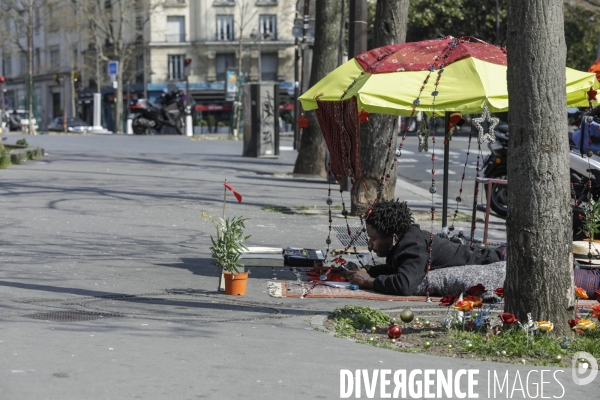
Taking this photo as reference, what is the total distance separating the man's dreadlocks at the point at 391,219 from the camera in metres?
7.91

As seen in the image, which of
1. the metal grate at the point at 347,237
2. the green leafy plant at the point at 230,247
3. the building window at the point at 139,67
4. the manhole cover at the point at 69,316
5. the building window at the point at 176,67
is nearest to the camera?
the manhole cover at the point at 69,316

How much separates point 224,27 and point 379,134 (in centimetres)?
6291

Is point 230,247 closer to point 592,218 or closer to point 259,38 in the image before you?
point 592,218

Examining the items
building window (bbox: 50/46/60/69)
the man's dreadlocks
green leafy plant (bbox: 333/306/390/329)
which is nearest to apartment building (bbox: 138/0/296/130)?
building window (bbox: 50/46/60/69)

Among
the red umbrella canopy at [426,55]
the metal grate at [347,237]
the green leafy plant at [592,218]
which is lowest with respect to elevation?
the metal grate at [347,237]

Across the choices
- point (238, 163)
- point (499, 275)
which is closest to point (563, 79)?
point (499, 275)

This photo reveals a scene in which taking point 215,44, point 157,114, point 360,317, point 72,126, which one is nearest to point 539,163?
point 360,317

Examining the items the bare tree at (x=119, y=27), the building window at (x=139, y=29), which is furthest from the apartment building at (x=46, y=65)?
the building window at (x=139, y=29)

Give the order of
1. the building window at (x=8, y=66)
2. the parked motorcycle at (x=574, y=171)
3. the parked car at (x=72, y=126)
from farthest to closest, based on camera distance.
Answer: the building window at (x=8, y=66)
the parked car at (x=72, y=126)
the parked motorcycle at (x=574, y=171)

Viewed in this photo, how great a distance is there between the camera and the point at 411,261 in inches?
310

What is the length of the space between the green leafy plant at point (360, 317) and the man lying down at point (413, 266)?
1017mm

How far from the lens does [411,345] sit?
6105mm

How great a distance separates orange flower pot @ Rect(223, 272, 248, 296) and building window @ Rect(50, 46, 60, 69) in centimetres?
7624

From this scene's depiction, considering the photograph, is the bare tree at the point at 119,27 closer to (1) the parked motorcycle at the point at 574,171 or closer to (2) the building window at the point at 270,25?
(2) the building window at the point at 270,25
